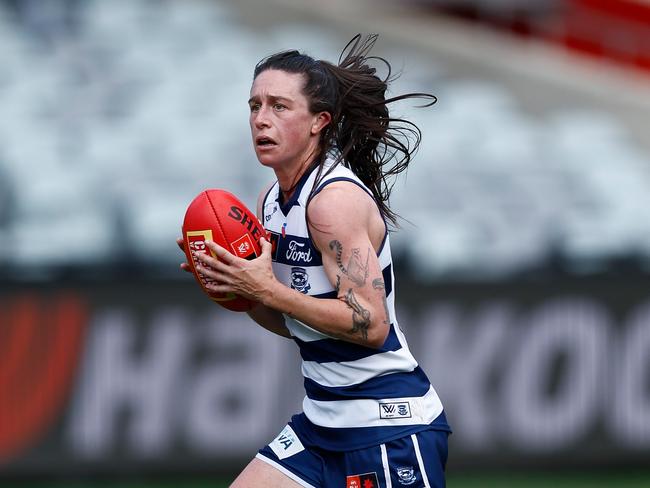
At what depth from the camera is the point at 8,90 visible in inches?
523

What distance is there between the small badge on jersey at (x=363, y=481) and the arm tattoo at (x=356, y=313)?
0.62 metres

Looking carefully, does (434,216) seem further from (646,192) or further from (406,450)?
(406,450)

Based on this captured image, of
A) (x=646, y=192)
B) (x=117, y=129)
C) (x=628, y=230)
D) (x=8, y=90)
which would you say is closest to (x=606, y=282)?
(x=628, y=230)

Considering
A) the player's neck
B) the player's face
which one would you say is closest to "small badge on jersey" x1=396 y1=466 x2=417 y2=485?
the player's neck

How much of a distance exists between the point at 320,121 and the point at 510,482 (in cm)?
474

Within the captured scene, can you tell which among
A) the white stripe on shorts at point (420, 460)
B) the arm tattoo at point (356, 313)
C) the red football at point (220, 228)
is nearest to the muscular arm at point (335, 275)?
the arm tattoo at point (356, 313)

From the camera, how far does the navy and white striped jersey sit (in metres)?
4.46

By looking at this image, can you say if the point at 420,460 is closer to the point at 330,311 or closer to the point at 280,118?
the point at 330,311

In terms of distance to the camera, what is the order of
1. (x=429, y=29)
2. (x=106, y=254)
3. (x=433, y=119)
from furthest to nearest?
(x=429, y=29) < (x=433, y=119) < (x=106, y=254)

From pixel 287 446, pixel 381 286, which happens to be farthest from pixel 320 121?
pixel 287 446

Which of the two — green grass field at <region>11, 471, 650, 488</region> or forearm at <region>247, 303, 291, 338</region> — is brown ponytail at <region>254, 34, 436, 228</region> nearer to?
forearm at <region>247, 303, 291, 338</region>

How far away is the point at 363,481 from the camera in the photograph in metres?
4.52

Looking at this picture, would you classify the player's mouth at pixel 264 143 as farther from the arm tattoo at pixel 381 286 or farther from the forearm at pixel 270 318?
the forearm at pixel 270 318

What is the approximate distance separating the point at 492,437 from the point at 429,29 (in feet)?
23.0
